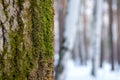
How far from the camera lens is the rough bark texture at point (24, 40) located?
1.53 meters

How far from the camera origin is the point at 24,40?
1.56m

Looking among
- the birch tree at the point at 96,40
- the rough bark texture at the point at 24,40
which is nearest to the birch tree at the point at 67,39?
the rough bark texture at the point at 24,40

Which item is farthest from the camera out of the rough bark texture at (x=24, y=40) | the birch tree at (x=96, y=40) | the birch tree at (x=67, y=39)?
the birch tree at (x=96, y=40)

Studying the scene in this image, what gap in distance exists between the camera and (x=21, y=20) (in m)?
1.55

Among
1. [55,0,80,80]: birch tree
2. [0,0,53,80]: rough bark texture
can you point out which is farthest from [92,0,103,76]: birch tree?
[0,0,53,80]: rough bark texture

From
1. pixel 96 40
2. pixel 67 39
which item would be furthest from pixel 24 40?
pixel 96 40

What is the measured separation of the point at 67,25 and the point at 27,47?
5452 millimetres

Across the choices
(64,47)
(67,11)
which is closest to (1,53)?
(64,47)

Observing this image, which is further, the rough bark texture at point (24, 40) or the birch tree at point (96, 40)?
the birch tree at point (96, 40)

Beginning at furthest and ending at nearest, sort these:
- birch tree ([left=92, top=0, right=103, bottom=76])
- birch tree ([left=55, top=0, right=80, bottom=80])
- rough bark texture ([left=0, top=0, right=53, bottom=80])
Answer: birch tree ([left=92, top=0, right=103, bottom=76]), birch tree ([left=55, top=0, right=80, bottom=80]), rough bark texture ([left=0, top=0, right=53, bottom=80])

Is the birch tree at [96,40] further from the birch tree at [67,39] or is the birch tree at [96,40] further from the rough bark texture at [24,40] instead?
the rough bark texture at [24,40]

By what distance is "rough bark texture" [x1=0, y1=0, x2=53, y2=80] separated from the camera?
1527 millimetres

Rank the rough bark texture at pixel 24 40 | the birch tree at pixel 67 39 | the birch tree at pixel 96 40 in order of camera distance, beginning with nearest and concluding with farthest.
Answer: the rough bark texture at pixel 24 40 < the birch tree at pixel 67 39 < the birch tree at pixel 96 40

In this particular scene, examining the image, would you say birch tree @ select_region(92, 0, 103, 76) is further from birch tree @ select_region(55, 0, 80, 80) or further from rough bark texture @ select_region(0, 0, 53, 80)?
rough bark texture @ select_region(0, 0, 53, 80)
